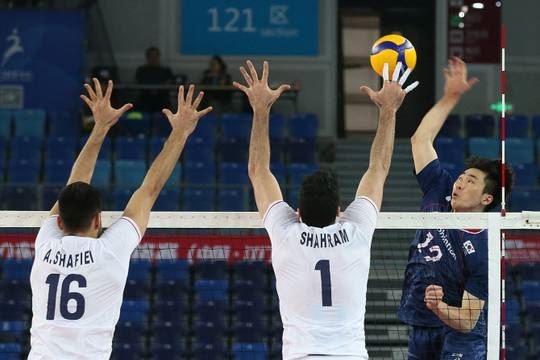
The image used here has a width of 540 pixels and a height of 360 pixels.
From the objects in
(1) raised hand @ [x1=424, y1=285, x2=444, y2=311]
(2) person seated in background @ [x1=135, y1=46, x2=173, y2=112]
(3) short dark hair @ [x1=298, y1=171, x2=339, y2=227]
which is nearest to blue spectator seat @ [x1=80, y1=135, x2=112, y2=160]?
(2) person seated in background @ [x1=135, y1=46, x2=173, y2=112]

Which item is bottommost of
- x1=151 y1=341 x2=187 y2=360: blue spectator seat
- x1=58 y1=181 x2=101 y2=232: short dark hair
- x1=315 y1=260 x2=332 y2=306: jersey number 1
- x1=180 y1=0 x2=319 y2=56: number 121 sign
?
x1=151 y1=341 x2=187 y2=360: blue spectator seat

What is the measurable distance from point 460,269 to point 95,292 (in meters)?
2.81

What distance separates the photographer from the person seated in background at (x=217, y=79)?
2102 cm

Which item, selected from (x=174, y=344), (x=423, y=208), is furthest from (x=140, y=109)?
(x=423, y=208)

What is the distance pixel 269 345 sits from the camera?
620 inches

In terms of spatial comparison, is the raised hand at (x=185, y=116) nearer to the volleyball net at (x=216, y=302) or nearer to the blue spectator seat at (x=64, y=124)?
the volleyball net at (x=216, y=302)

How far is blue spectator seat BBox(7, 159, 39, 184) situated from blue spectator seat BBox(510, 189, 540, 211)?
7.46 meters

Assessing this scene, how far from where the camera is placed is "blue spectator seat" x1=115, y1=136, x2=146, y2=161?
63.3ft

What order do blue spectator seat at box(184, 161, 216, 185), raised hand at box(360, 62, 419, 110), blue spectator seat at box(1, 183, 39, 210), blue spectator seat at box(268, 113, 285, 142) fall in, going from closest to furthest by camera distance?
1. raised hand at box(360, 62, 419, 110)
2. blue spectator seat at box(1, 183, 39, 210)
3. blue spectator seat at box(184, 161, 216, 185)
4. blue spectator seat at box(268, 113, 285, 142)

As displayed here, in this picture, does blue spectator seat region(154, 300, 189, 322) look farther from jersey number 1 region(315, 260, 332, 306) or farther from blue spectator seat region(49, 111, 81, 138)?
jersey number 1 region(315, 260, 332, 306)

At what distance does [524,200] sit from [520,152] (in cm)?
224

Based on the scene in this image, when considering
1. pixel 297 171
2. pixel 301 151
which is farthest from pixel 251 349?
pixel 301 151

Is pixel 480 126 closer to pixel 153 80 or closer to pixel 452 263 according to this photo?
pixel 153 80

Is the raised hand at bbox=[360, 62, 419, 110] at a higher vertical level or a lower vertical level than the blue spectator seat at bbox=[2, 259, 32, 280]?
higher
